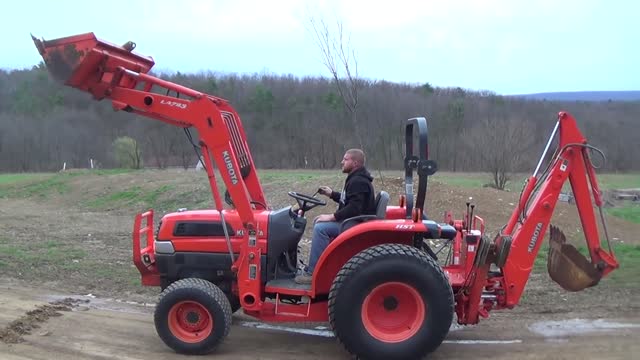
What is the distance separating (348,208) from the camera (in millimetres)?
6320

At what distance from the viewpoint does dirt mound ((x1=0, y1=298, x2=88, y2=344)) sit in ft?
21.4

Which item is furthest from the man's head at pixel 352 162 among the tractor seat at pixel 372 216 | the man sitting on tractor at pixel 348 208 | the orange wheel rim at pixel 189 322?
the orange wheel rim at pixel 189 322

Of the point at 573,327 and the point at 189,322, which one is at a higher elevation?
the point at 189,322

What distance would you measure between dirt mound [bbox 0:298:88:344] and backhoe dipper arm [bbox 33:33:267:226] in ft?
7.84

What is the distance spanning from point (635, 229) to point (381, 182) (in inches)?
240

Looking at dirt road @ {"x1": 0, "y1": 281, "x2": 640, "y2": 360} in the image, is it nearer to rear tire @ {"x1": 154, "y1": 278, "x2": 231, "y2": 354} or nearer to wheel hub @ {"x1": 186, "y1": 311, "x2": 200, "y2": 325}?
rear tire @ {"x1": 154, "y1": 278, "x2": 231, "y2": 354}

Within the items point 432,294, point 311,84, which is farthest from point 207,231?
point 311,84

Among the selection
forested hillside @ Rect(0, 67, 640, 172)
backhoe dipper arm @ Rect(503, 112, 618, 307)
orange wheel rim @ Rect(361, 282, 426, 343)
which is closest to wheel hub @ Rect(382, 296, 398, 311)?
orange wheel rim @ Rect(361, 282, 426, 343)

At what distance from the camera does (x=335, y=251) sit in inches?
242

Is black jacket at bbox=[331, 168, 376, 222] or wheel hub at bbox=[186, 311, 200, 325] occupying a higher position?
black jacket at bbox=[331, 168, 376, 222]

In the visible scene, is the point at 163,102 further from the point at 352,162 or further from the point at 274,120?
the point at 274,120

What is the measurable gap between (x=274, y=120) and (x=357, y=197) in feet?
210

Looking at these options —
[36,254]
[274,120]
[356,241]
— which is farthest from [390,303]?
[274,120]

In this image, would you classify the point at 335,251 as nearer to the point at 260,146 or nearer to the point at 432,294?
the point at 432,294
